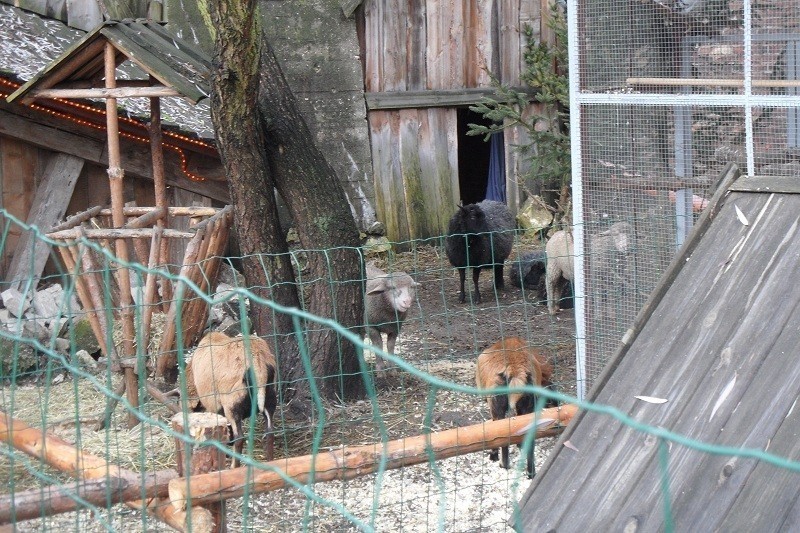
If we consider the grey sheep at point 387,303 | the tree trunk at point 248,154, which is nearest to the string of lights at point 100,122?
the grey sheep at point 387,303

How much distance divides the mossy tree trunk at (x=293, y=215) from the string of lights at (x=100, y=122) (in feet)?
8.90

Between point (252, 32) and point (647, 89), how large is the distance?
2562mm

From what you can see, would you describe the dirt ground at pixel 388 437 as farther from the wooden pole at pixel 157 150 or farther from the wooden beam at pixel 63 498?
the wooden pole at pixel 157 150

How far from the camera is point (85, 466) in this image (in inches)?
155

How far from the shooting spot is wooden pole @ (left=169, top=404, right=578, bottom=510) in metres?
4.06

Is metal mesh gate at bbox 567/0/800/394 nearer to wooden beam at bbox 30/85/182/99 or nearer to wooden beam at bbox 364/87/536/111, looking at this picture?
wooden beam at bbox 30/85/182/99

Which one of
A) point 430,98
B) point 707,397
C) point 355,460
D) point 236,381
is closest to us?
point 707,397

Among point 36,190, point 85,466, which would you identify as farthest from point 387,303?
point 85,466

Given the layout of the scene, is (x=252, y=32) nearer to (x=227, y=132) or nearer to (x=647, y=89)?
(x=227, y=132)

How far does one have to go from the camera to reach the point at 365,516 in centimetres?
541

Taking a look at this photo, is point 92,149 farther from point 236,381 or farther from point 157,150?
point 236,381

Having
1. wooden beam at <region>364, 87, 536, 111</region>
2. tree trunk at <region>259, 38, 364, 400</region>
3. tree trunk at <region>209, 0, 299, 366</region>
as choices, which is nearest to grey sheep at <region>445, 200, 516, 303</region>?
wooden beam at <region>364, 87, 536, 111</region>

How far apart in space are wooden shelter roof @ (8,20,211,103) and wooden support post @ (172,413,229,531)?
3052 millimetres

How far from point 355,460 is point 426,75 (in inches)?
339
